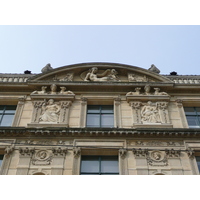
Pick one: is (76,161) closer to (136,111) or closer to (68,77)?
(136,111)

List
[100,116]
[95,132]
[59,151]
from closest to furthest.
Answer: [59,151]
[95,132]
[100,116]

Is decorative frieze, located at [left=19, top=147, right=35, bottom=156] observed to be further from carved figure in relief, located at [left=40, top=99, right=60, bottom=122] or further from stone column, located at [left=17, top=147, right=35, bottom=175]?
carved figure in relief, located at [left=40, top=99, right=60, bottom=122]

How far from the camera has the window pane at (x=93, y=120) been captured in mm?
19353

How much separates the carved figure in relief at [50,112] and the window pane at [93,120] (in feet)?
6.39

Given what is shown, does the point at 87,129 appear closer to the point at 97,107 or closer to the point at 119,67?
the point at 97,107

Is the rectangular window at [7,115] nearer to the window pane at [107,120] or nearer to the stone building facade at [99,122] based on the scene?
the stone building facade at [99,122]

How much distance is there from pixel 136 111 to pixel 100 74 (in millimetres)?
4612

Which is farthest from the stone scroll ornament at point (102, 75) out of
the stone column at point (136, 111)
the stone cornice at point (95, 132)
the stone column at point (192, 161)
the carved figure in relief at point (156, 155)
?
the stone column at point (192, 161)

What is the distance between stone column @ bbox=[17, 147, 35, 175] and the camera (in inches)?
611

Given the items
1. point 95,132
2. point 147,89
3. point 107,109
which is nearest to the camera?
point 95,132

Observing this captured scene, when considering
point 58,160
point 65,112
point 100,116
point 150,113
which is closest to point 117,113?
point 100,116

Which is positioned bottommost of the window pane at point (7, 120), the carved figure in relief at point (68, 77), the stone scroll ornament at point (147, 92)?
the window pane at point (7, 120)

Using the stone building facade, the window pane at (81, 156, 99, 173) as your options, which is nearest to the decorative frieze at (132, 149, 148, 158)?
the stone building facade

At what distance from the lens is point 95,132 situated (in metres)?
17.4
